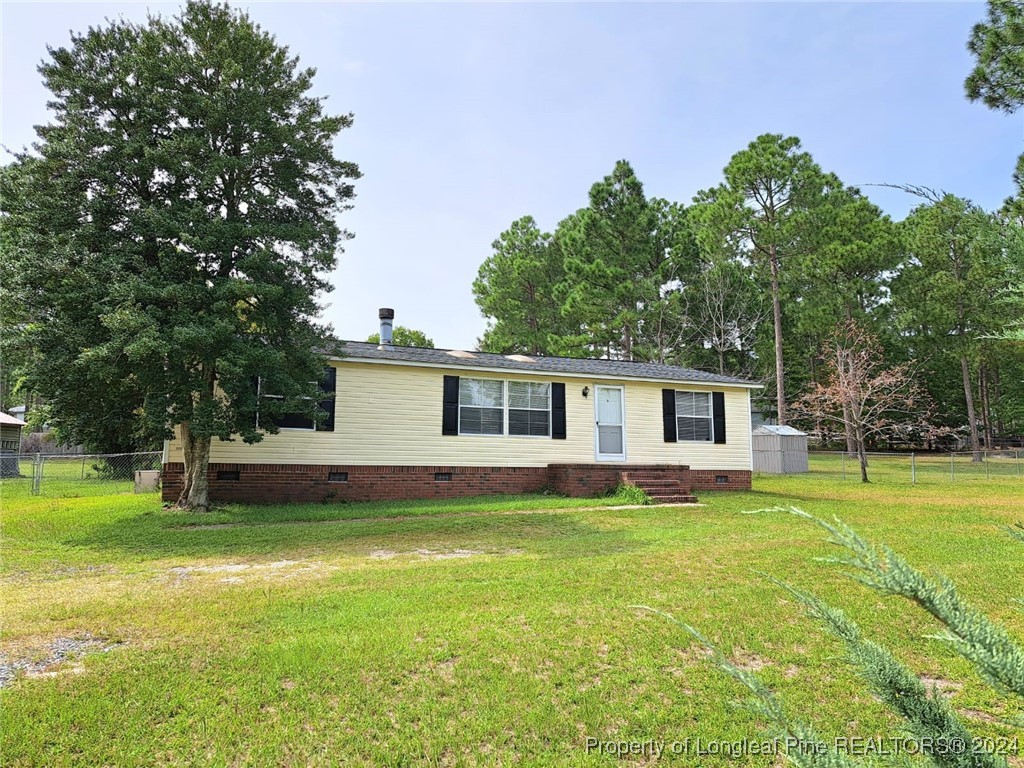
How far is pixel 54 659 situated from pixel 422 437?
8364mm

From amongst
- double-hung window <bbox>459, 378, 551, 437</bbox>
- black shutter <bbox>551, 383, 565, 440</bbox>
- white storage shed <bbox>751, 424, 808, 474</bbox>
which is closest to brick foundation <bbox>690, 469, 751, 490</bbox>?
black shutter <bbox>551, 383, 565, 440</bbox>

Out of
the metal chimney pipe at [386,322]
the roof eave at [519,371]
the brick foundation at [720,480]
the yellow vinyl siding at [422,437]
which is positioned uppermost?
the metal chimney pipe at [386,322]

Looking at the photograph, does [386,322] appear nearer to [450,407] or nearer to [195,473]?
[450,407]

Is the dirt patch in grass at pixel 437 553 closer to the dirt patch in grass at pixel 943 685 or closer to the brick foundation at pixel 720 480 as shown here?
the dirt patch in grass at pixel 943 685

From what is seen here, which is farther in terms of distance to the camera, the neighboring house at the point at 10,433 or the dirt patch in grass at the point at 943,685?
the neighboring house at the point at 10,433

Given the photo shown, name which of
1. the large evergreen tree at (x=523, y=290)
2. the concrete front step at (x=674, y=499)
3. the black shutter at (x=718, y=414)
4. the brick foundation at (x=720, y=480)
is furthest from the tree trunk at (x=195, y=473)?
the large evergreen tree at (x=523, y=290)

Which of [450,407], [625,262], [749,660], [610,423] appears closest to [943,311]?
[625,262]

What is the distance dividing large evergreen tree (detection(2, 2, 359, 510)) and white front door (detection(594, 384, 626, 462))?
252 inches

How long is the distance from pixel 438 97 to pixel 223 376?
19.6 ft

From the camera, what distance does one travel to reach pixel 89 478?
51.8 feet

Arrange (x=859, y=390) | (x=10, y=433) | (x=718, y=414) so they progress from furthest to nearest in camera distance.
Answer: (x=10, y=433) → (x=859, y=390) → (x=718, y=414)

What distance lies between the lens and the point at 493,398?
12266mm

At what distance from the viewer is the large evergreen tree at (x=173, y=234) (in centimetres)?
782

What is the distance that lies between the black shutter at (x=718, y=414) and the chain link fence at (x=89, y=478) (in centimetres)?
1241
